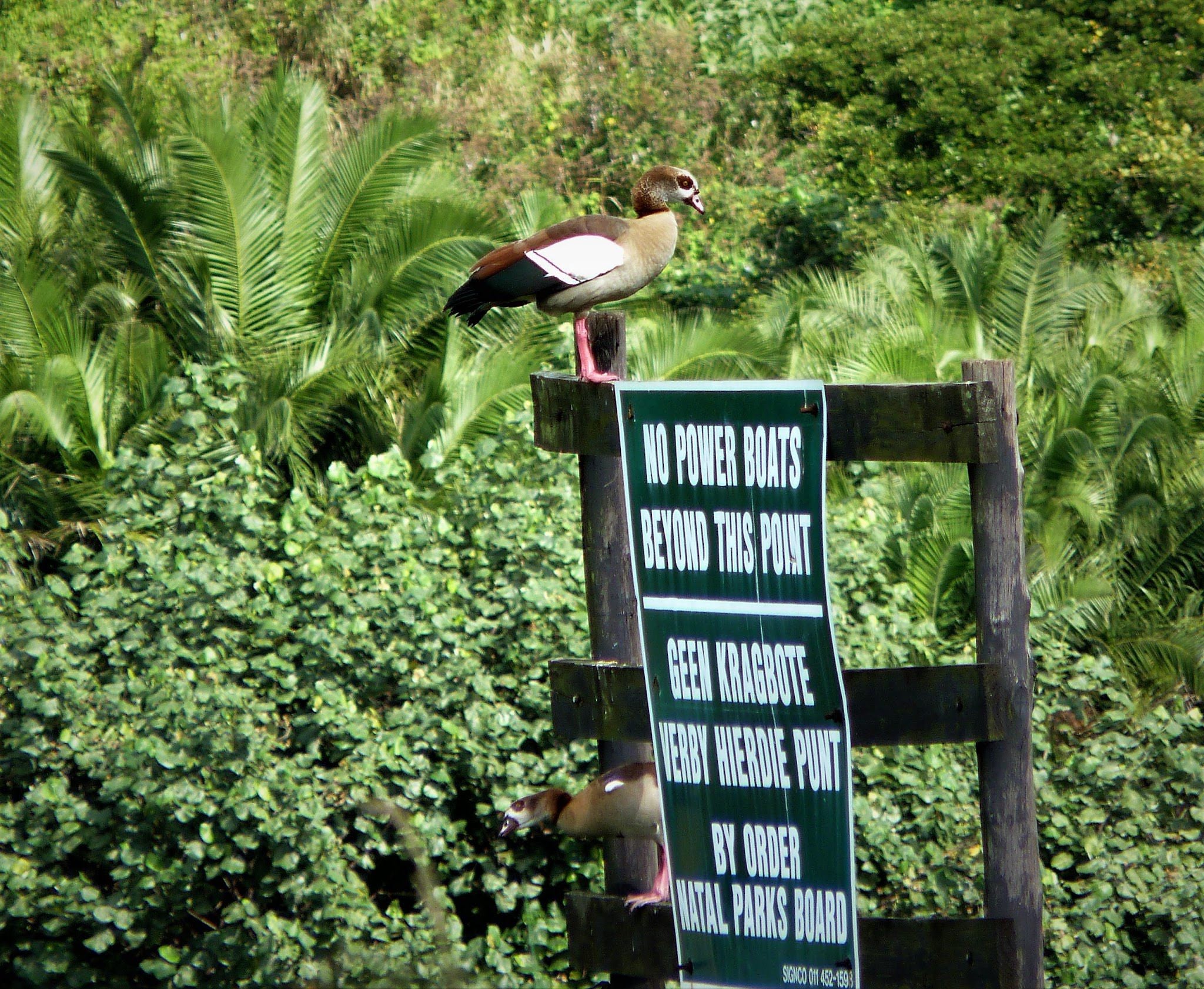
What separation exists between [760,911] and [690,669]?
53 centimetres

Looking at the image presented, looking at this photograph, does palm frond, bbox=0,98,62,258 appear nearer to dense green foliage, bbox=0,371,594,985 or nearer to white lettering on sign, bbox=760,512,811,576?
dense green foliage, bbox=0,371,594,985

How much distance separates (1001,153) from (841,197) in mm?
1523

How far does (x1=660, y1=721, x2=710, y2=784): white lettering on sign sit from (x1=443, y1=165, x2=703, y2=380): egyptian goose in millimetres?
1175

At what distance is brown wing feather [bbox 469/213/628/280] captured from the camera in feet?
12.2

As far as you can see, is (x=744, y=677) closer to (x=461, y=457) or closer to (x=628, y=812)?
(x=628, y=812)

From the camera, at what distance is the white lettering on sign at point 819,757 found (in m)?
2.79

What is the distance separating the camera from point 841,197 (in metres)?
12.9

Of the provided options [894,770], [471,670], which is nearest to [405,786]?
[471,670]

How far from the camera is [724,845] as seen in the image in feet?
9.63

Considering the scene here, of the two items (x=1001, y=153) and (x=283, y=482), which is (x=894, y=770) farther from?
(x=1001, y=153)

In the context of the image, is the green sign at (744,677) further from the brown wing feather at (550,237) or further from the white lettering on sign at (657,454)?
the brown wing feather at (550,237)

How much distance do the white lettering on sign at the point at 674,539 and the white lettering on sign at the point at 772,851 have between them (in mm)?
564

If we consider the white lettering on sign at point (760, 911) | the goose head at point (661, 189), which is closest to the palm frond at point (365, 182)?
the goose head at point (661, 189)

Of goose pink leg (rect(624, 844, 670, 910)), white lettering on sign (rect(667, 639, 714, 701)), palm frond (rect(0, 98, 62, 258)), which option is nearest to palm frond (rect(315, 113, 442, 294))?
palm frond (rect(0, 98, 62, 258))
